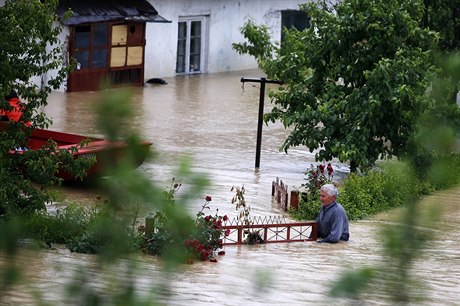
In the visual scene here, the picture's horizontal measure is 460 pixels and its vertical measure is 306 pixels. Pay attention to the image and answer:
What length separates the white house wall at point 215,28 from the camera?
113 feet

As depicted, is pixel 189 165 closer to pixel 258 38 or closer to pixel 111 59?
pixel 258 38

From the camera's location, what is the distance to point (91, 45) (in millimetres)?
30969

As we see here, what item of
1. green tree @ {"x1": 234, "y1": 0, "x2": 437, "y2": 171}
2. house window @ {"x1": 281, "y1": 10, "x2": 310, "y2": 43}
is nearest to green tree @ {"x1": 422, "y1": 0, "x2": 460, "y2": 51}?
green tree @ {"x1": 234, "y1": 0, "x2": 437, "y2": 171}

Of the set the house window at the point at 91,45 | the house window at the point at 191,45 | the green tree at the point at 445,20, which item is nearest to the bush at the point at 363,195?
the green tree at the point at 445,20

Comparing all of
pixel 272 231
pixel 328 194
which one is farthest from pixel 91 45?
pixel 328 194

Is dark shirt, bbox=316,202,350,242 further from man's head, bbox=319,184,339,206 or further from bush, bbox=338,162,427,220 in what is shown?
bush, bbox=338,162,427,220

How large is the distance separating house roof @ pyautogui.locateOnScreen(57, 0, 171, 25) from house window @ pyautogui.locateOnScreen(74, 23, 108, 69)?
0.38m

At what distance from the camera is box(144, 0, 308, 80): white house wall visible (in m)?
34.4

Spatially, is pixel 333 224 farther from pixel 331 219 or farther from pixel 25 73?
pixel 25 73

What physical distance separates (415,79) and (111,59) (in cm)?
1510

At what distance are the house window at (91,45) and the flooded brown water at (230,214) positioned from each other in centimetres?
145

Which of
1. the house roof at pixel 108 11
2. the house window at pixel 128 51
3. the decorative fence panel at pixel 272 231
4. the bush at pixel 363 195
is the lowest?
the decorative fence panel at pixel 272 231

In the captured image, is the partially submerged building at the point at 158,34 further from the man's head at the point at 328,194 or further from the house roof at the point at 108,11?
the man's head at the point at 328,194

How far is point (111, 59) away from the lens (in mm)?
31797
